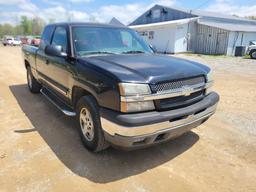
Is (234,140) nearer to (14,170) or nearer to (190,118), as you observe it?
(190,118)

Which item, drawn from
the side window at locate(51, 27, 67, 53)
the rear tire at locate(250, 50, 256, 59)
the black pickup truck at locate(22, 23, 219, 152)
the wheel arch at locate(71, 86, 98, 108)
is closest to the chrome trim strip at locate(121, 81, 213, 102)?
the black pickup truck at locate(22, 23, 219, 152)

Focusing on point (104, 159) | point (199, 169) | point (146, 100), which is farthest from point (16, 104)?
point (199, 169)

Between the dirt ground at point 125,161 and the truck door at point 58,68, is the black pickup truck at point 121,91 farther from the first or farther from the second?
the dirt ground at point 125,161

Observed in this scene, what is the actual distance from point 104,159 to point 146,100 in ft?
4.02

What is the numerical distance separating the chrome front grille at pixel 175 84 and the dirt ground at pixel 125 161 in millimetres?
1112

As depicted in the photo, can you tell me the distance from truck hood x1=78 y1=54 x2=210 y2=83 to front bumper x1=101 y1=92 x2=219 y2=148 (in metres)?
0.43

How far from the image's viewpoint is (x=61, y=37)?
4234mm

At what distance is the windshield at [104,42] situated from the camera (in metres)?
3.67

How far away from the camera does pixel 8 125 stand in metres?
4.46

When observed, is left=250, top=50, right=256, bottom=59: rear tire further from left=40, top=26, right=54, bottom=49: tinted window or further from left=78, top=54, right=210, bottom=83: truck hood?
left=40, top=26, right=54, bottom=49: tinted window

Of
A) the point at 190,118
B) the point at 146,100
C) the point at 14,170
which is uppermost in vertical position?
the point at 146,100

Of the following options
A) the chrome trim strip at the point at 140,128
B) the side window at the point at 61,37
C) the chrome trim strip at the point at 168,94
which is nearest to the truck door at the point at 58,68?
the side window at the point at 61,37

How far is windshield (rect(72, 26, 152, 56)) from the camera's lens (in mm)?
3673

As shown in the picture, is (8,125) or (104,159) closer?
(104,159)
